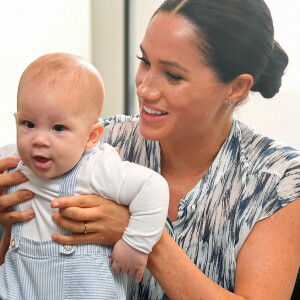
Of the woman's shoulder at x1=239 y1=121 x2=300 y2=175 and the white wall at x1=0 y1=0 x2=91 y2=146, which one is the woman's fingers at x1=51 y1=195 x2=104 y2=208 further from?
the white wall at x1=0 y1=0 x2=91 y2=146

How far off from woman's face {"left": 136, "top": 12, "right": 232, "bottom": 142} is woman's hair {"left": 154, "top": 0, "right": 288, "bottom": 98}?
0.09ft

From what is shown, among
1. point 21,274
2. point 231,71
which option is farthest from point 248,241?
point 21,274

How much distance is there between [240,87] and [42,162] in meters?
0.68

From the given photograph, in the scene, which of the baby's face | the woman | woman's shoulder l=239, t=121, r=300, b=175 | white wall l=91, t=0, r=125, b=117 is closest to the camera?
the baby's face

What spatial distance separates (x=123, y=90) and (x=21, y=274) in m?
2.55

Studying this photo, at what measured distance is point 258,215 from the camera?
60.0 inches

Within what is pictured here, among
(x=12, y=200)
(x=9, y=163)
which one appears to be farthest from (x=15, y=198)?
(x=9, y=163)

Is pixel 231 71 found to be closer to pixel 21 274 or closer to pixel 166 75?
pixel 166 75

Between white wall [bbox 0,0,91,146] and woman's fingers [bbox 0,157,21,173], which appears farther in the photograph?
white wall [bbox 0,0,91,146]

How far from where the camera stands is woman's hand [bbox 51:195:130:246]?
1283 millimetres

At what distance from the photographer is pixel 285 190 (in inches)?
59.6

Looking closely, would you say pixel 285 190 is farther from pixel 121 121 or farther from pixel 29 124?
pixel 29 124

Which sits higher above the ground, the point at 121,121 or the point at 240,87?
the point at 240,87

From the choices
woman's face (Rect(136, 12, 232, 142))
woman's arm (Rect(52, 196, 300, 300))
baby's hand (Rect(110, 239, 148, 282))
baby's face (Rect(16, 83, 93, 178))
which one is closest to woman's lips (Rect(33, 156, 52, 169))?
baby's face (Rect(16, 83, 93, 178))
